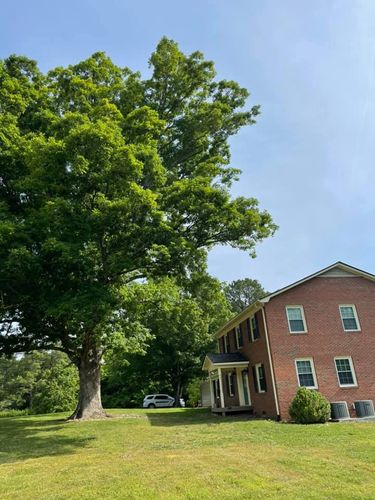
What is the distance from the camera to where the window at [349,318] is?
22.2 metres

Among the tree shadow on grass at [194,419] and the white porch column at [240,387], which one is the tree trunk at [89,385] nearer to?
the tree shadow on grass at [194,419]

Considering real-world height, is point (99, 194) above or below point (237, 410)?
above

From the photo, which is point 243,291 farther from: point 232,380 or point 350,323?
point 350,323

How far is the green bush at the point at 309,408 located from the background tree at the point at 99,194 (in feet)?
24.9

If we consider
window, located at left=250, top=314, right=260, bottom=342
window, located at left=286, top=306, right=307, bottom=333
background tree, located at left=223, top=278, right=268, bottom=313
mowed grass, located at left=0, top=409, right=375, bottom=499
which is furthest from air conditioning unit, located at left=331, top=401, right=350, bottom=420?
background tree, located at left=223, top=278, right=268, bottom=313

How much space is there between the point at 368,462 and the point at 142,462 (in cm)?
561

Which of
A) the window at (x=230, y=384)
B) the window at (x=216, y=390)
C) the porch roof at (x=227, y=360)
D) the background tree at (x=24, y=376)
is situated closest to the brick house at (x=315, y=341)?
the porch roof at (x=227, y=360)

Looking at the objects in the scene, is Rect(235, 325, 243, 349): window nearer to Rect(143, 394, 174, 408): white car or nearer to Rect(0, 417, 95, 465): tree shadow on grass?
Rect(0, 417, 95, 465): tree shadow on grass

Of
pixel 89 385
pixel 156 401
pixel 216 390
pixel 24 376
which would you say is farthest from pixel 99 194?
pixel 24 376

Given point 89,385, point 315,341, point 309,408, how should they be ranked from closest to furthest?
1. point 309,408
2. point 315,341
3. point 89,385

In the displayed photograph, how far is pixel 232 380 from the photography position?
27453mm

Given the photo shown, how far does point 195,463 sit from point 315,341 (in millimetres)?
13351

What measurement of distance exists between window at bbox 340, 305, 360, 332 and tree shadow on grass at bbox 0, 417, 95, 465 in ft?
47.9

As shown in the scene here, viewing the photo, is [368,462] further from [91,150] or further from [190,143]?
[190,143]
